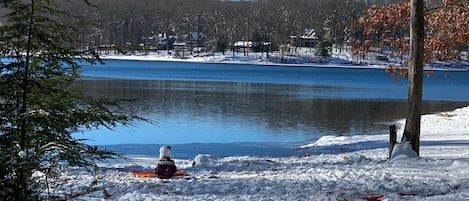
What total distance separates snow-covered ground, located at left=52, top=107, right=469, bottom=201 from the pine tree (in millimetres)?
1275

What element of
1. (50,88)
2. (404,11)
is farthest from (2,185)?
(404,11)

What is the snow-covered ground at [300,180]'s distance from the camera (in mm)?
8250

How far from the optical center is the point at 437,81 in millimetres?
60688

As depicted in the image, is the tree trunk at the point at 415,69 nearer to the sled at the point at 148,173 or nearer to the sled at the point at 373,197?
the sled at the point at 373,197

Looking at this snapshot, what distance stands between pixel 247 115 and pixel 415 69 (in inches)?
683

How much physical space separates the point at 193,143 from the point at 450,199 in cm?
1298

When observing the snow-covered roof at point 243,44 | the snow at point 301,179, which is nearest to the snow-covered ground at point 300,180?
the snow at point 301,179

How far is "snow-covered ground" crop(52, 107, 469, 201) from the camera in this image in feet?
27.1

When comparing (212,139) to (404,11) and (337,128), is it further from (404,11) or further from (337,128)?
(404,11)

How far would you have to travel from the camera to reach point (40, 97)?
17.1 feet

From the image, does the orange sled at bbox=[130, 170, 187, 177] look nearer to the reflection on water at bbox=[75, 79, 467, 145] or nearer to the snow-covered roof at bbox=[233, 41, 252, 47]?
the reflection on water at bbox=[75, 79, 467, 145]

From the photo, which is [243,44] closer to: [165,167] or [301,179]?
[165,167]

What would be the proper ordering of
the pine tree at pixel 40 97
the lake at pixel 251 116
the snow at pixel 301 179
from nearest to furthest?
the pine tree at pixel 40 97 < the snow at pixel 301 179 < the lake at pixel 251 116

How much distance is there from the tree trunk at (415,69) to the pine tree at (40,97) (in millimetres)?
6880
